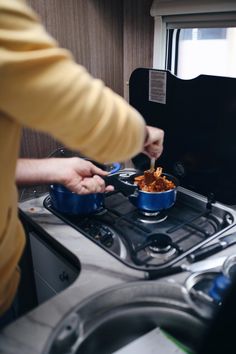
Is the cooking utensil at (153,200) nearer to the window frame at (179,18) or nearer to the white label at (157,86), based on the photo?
the white label at (157,86)

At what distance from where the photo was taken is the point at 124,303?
0.70 metres

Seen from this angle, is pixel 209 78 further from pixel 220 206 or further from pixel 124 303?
pixel 124 303

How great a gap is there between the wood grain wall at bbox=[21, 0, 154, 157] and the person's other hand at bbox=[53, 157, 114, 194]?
351 millimetres

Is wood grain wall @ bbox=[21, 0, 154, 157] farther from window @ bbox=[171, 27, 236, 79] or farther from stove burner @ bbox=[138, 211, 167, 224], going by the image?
stove burner @ bbox=[138, 211, 167, 224]

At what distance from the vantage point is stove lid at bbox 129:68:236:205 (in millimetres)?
991

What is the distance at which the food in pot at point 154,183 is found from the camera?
1038 millimetres

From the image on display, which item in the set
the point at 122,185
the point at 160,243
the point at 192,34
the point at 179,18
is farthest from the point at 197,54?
the point at 160,243

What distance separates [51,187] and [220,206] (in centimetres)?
52

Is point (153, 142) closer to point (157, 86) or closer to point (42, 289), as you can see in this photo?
point (157, 86)

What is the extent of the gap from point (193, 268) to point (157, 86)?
2.08 ft

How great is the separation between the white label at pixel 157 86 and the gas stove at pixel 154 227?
0.33 meters

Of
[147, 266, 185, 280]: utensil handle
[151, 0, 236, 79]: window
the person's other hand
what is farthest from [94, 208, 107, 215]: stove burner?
[151, 0, 236, 79]: window

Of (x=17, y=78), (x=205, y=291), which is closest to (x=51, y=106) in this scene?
(x=17, y=78)

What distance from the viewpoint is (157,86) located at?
114 centimetres
